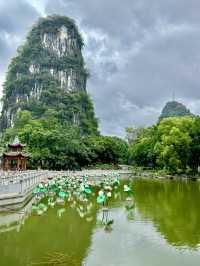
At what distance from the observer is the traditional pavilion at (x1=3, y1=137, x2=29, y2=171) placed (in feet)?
171

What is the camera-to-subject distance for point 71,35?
5315 inches

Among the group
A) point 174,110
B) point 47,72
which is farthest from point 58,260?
point 174,110

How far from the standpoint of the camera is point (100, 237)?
15.4 meters

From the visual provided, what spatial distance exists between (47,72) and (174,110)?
251 ft

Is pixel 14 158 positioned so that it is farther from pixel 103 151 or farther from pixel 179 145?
pixel 103 151

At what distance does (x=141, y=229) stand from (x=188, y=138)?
47219mm

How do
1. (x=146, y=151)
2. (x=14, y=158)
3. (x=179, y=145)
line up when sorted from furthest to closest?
(x=146, y=151)
(x=179, y=145)
(x=14, y=158)

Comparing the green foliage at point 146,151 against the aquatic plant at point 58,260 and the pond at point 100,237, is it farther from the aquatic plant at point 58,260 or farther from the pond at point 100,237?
the aquatic plant at point 58,260

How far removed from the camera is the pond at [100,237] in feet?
40.2

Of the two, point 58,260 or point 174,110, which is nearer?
point 58,260

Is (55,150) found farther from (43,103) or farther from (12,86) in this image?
(12,86)

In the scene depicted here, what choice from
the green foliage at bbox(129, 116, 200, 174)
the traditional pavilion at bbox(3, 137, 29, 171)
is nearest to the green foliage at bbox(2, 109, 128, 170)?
the traditional pavilion at bbox(3, 137, 29, 171)

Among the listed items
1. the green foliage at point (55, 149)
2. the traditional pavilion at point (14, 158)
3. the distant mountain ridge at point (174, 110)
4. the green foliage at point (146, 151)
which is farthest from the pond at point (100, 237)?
the distant mountain ridge at point (174, 110)

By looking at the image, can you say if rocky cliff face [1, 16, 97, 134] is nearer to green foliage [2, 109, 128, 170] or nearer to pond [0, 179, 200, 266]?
green foliage [2, 109, 128, 170]
